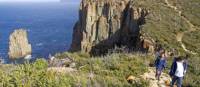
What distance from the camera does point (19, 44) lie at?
353 feet

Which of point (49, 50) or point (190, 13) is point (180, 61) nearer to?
point (190, 13)

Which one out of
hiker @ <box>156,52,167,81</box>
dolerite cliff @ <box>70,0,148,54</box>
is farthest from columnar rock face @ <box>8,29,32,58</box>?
hiker @ <box>156,52,167,81</box>

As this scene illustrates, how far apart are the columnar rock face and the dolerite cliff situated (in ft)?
142

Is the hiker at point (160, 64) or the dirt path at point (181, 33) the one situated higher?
the hiker at point (160, 64)

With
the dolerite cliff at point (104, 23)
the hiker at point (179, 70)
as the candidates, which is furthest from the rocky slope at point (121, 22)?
the hiker at point (179, 70)

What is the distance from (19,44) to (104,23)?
53676 mm

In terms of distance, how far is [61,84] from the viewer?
36.3 feet

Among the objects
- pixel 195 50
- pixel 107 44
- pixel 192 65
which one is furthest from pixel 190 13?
pixel 192 65

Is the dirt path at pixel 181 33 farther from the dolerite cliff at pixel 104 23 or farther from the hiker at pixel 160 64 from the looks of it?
the hiker at pixel 160 64

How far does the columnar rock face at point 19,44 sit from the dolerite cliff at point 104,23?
4328 centimetres

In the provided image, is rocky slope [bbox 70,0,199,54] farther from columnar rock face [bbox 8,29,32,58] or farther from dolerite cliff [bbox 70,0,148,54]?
columnar rock face [bbox 8,29,32,58]

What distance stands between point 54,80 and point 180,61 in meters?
5.11

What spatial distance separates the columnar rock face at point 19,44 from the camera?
334 ft

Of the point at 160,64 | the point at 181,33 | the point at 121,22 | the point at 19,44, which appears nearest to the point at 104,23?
the point at 121,22
